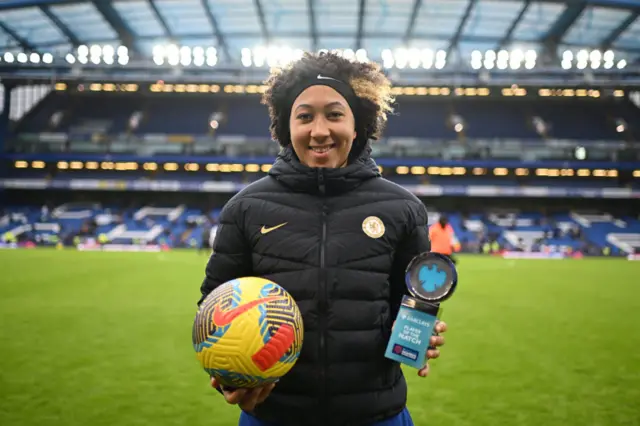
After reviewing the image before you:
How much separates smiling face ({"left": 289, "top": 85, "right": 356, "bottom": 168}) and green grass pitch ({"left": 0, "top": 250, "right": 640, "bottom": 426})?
3.40 meters

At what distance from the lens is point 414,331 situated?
2162 millimetres

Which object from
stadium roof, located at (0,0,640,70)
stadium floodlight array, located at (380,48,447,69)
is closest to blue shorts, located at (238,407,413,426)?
stadium roof, located at (0,0,640,70)

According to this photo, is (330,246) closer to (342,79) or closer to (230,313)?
(230,313)

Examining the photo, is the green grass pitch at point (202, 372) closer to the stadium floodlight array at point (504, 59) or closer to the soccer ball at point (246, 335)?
the soccer ball at point (246, 335)

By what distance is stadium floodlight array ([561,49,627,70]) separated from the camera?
48.1 metres

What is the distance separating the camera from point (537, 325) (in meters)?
9.57

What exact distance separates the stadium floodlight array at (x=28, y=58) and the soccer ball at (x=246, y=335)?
5551 cm

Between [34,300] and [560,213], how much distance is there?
47.8 m

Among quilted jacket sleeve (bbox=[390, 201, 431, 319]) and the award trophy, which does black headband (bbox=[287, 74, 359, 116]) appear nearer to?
quilted jacket sleeve (bbox=[390, 201, 431, 319])

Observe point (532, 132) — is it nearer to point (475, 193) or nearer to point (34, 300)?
point (475, 193)

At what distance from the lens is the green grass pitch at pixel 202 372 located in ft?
16.5

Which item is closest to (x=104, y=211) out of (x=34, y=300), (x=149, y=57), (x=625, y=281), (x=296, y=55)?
(x=149, y=57)

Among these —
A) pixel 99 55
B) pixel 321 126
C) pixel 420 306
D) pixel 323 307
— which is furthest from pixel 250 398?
pixel 99 55

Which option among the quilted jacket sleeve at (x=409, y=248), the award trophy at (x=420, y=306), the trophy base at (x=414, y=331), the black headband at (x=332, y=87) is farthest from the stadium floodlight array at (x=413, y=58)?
the trophy base at (x=414, y=331)
